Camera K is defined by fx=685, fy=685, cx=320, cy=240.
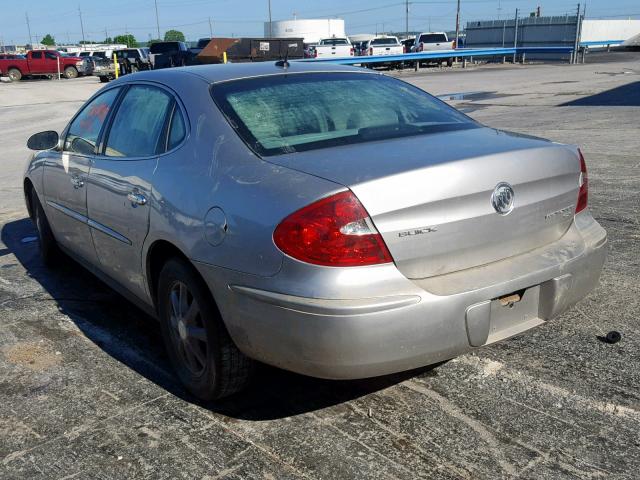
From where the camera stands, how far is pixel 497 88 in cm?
2220

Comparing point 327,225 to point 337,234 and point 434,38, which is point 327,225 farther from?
point 434,38

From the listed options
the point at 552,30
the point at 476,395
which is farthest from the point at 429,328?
the point at 552,30

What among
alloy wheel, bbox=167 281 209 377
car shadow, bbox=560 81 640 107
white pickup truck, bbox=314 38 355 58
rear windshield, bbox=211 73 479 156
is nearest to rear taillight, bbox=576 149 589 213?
rear windshield, bbox=211 73 479 156

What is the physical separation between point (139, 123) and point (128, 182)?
435 millimetres

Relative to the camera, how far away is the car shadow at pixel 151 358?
3.28m

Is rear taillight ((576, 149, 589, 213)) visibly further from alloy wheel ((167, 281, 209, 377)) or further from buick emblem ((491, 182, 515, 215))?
alloy wheel ((167, 281, 209, 377))

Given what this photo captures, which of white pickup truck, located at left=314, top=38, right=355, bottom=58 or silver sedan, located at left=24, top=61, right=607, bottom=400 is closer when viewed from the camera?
silver sedan, located at left=24, top=61, right=607, bottom=400

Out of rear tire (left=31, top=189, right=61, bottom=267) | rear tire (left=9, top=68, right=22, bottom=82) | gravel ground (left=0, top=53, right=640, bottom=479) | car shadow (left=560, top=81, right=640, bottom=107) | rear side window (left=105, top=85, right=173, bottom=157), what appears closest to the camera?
gravel ground (left=0, top=53, right=640, bottom=479)

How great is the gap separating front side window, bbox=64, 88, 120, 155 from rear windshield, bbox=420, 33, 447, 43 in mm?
40947

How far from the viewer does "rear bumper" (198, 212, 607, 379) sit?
8.48 feet

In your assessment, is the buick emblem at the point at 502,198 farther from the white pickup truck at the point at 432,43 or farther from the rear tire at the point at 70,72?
the rear tire at the point at 70,72

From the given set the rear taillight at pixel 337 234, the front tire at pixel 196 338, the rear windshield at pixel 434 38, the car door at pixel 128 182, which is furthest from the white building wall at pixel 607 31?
the rear taillight at pixel 337 234

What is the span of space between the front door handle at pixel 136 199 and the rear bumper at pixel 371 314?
2.11 ft

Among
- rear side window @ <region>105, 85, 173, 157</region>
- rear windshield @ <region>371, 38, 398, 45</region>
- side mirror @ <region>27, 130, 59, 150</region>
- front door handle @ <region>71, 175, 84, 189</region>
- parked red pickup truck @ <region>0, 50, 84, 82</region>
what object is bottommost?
parked red pickup truck @ <region>0, 50, 84, 82</region>
